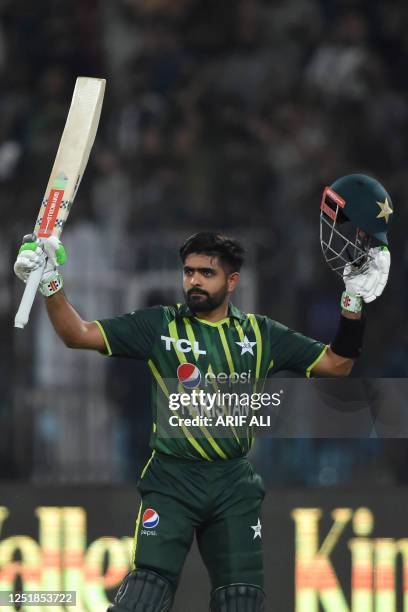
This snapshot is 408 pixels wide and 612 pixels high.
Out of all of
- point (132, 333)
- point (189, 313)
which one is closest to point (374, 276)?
point (189, 313)

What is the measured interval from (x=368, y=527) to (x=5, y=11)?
447 cm

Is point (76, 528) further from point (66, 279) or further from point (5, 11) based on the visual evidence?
point (5, 11)

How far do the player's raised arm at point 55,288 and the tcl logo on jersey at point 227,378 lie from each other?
369 mm

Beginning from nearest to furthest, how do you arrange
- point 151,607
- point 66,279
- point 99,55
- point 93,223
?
point 151,607 < point 66,279 < point 93,223 < point 99,55

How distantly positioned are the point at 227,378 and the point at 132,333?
14.1 inches

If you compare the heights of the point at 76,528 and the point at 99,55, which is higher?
the point at 99,55

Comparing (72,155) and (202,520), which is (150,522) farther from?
(72,155)

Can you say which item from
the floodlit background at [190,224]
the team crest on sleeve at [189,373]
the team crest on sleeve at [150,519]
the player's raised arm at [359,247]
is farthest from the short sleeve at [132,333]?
the floodlit background at [190,224]

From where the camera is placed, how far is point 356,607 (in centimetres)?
566

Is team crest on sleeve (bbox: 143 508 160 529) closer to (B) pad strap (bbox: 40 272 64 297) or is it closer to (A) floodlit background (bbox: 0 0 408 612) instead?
(B) pad strap (bbox: 40 272 64 297)

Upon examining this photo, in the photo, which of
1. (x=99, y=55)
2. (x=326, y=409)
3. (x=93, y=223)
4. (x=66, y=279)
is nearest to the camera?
(x=326, y=409)

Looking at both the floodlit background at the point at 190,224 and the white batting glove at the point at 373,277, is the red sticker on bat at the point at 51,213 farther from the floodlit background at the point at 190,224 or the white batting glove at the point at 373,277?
the floodlit background at the point at 190,224

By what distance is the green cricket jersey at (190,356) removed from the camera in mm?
4703

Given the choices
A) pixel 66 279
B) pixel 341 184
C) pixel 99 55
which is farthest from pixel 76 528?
pixel 99 55
